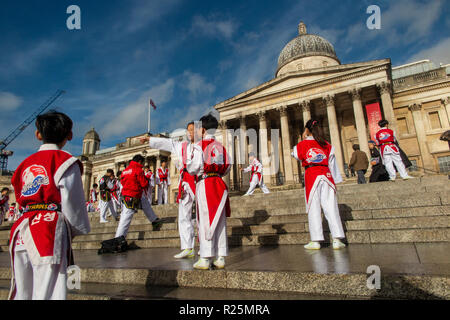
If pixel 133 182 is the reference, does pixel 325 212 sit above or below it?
below

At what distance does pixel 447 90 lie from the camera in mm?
23062

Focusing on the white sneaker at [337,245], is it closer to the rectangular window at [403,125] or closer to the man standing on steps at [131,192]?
the man standing on steps at [131,192]

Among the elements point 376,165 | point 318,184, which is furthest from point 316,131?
point 376,165

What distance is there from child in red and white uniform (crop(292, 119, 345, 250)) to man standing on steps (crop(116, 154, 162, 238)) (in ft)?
13.6

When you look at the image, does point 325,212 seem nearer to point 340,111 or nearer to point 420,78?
point 340,111

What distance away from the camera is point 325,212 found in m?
4.77

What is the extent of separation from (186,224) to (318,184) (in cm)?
272

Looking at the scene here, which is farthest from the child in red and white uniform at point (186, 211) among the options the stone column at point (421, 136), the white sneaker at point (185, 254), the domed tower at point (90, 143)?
the domed tower at point (90, 143)

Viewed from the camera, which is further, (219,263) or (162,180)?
(162,180)

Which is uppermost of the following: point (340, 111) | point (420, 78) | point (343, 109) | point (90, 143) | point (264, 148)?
point (90, 143)

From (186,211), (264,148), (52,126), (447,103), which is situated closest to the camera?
(52,126)

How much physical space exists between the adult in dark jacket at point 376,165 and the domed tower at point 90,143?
183 ft
